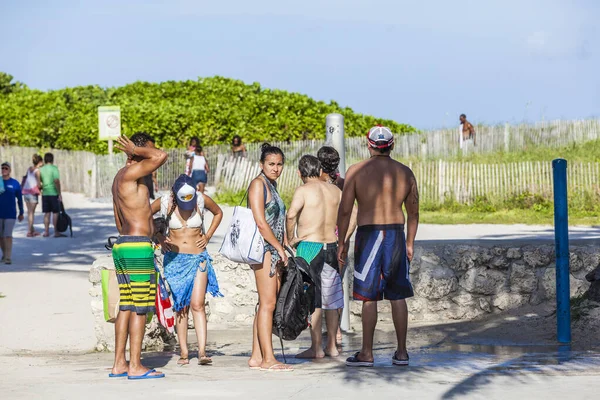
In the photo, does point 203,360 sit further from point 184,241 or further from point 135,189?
point 135,189

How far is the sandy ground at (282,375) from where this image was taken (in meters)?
6.32

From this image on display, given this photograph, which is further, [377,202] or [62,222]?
[62,222]

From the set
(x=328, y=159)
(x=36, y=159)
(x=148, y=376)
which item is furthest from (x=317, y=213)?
(x=36, y=159)

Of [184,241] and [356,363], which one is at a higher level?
Result: [184,241]

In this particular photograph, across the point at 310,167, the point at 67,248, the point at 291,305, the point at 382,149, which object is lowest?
the point at 291,305

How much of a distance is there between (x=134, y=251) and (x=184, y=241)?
0.79m

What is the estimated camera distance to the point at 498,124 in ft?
98.7

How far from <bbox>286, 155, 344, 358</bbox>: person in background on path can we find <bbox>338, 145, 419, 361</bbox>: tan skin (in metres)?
0.44

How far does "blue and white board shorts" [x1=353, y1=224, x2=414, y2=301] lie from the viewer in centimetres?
737

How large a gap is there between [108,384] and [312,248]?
79.5 inches

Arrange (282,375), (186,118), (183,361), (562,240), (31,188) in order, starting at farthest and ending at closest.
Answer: (186,118) → (31,188) → (562,240) → (183,361) → (282,375)

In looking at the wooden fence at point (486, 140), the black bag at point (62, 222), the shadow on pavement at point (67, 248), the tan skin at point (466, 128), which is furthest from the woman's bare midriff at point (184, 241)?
the tan skin at point (466, 128)

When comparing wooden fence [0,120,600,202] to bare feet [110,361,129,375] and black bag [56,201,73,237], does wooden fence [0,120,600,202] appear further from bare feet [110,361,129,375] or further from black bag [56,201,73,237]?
bare feet [110,361,129,375]

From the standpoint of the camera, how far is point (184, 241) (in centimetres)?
780
